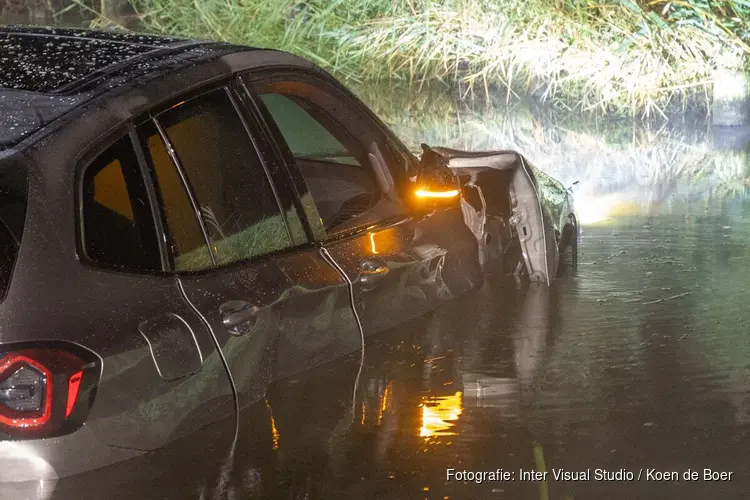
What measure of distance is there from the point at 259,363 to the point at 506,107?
11.3 m

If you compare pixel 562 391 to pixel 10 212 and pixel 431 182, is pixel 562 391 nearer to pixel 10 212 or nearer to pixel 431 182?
pixel 431 182

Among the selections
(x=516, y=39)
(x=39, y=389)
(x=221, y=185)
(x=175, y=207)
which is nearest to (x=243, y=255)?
(x=221, y=185)

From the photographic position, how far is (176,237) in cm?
392

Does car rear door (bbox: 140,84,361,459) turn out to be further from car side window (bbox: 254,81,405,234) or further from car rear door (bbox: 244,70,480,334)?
car side window (bbox: 254,81,405,234)

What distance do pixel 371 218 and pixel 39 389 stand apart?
202cm

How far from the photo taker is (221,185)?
14.1ft

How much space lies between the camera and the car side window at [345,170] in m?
4.98

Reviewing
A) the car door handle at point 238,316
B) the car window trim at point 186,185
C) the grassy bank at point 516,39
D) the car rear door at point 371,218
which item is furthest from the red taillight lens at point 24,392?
the grassy bank at point 516,39

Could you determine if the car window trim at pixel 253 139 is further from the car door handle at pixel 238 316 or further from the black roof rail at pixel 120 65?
the car door handle at pixel 238 316

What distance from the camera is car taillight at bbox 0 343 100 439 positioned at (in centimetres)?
328

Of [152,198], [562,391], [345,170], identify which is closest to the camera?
[152,198]

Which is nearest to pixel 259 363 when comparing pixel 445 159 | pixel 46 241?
pixel 46 241

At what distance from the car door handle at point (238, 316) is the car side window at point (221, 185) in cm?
15

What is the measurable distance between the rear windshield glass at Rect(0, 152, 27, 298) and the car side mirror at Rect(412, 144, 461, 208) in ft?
7.05
